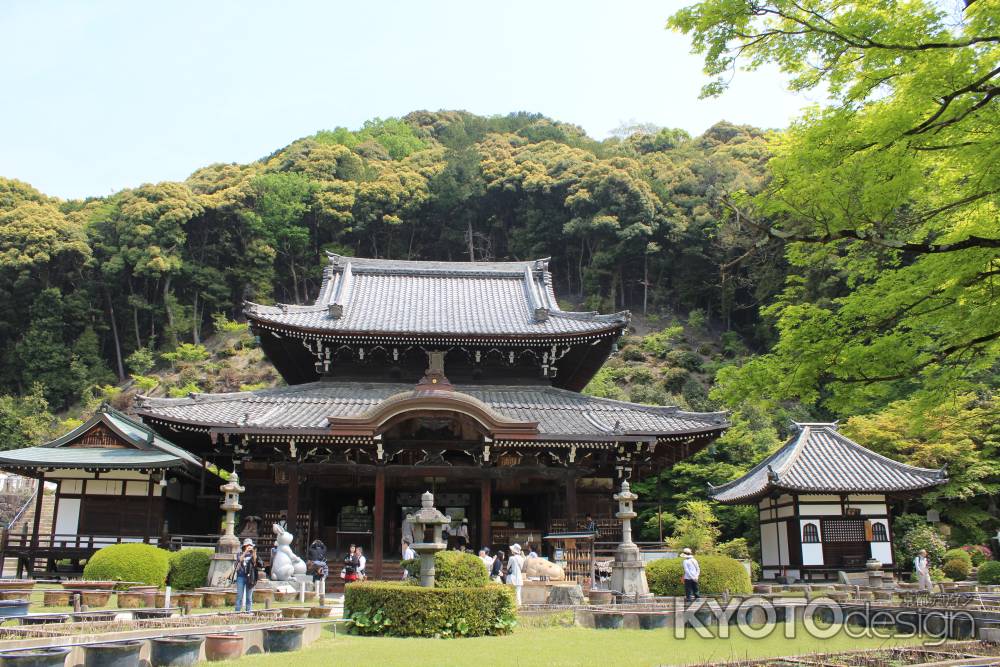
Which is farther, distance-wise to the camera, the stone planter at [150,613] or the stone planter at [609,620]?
the stone planter at [609,620]

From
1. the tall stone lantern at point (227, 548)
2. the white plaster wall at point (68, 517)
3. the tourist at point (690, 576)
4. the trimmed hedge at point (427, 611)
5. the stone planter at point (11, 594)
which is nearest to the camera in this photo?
the trimmed hedge at point (427, 611)

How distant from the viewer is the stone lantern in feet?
41.1

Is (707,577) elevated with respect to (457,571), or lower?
lower

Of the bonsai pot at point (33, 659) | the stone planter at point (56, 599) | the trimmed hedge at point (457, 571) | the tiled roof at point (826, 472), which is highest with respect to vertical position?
the tiled roof at point (826, 472)

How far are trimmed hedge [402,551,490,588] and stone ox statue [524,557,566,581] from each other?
6361 mm

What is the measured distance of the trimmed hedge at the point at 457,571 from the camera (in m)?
12.5

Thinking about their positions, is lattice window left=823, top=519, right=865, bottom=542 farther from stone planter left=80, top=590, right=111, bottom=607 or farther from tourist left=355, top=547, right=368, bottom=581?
stone planter left=80, top=590, right=111, bottom=607

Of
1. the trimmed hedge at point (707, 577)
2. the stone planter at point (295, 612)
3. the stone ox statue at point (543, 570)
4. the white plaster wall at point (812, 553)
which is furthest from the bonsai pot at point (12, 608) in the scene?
the white plaster wall at point (812, 553)

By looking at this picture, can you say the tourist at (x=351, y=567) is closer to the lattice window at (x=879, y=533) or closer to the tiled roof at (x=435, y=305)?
the tiled roof at (x=435, y=305)

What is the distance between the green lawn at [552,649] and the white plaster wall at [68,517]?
17.7m

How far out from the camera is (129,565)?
18172 millimetres

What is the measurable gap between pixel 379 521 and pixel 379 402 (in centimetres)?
348

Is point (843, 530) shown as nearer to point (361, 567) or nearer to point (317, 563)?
point (361, 567)

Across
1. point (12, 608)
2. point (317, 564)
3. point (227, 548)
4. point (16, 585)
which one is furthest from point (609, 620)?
point (16, 585)
